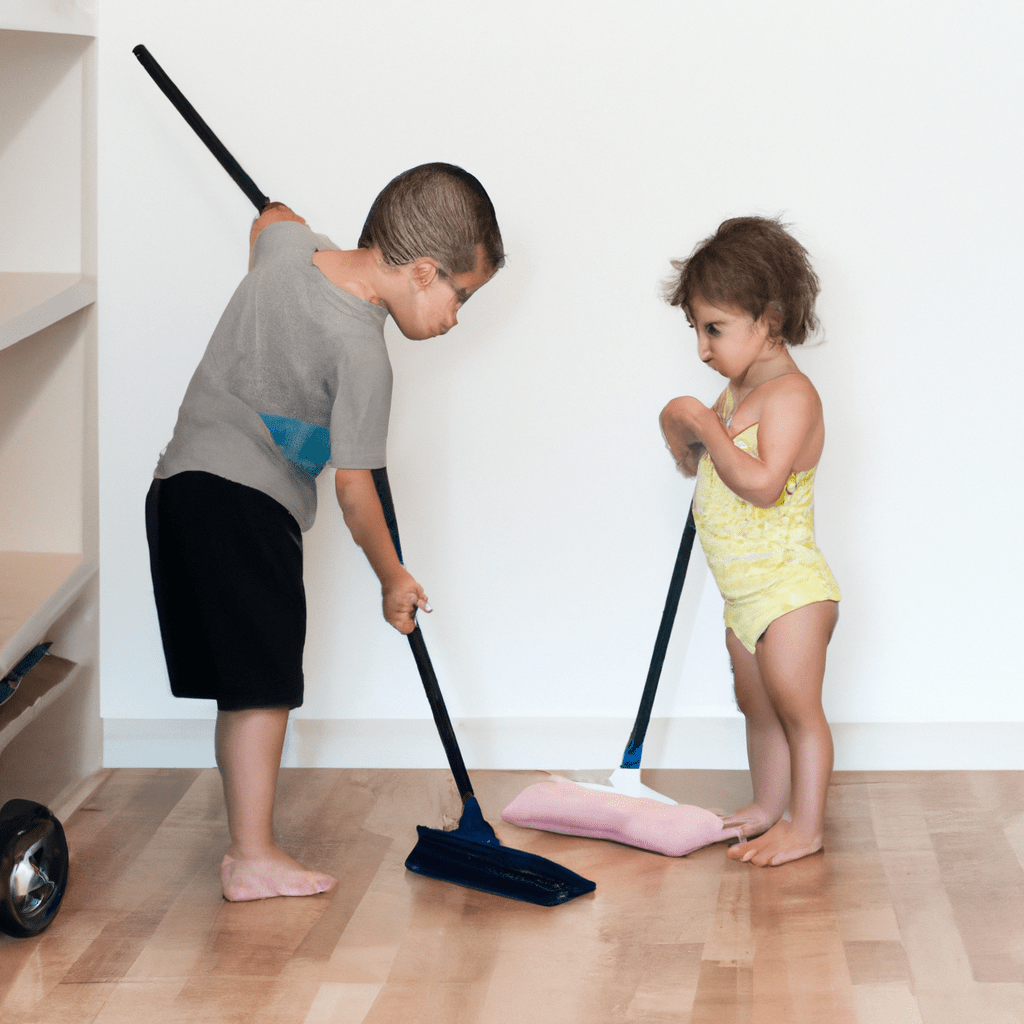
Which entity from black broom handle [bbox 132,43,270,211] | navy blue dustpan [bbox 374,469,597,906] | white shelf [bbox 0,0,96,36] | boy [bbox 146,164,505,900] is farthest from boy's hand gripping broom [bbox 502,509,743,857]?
white shelf [bbox 0,0,96,36]

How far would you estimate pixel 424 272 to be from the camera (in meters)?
1.30

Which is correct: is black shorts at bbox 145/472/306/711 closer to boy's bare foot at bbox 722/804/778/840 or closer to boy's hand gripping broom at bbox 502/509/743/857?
boy's hand gripping broom at bbox 502/509/743/857

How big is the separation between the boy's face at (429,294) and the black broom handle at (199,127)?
14.5 inches

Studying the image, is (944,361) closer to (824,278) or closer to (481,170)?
(824,278)

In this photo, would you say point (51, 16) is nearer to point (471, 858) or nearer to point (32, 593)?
point (32, 593)

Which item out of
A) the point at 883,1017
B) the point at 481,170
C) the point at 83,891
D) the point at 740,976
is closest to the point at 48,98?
the point at 481,170

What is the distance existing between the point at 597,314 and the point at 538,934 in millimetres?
880

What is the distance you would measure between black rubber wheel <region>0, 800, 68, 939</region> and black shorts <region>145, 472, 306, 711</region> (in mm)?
209

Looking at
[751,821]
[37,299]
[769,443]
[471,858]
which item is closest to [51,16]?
[37,299]

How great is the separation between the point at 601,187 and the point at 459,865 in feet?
3.13

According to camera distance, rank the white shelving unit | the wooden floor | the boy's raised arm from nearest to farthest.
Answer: the wooden floor → the boy's raised arm → the white shelving unit

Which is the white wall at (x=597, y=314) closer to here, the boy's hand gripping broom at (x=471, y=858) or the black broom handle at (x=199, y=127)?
the black broom handle at (x=199, y=127)

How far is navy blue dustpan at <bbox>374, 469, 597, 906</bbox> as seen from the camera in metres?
1.34

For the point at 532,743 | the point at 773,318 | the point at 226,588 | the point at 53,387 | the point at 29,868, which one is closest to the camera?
the point at 29,868
